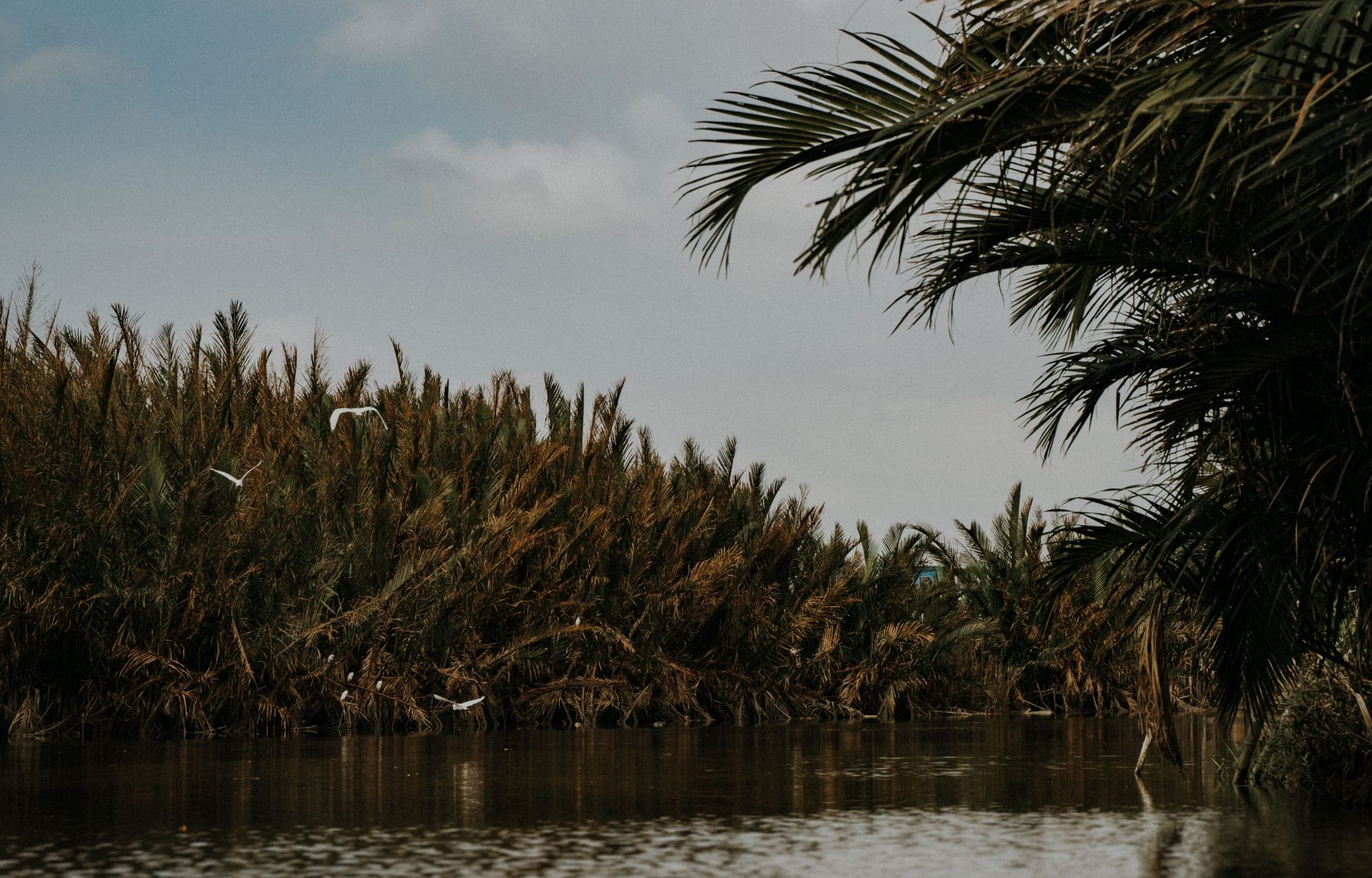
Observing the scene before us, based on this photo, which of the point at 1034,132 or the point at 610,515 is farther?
the point at 610,515

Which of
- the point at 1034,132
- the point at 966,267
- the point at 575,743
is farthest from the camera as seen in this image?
the point at 575,743

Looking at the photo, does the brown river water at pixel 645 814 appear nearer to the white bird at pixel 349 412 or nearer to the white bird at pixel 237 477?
the white bird at pixel 237 477

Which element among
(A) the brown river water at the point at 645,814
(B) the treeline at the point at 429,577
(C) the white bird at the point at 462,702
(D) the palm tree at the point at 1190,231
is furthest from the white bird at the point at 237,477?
(D) the palm tree at the point at 1190,231

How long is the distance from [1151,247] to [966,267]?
3.57 ft

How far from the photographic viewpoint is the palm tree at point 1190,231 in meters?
7.54

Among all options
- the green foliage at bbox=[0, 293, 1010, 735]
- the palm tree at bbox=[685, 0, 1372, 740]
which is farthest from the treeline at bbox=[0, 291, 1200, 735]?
the palm tree at bbox=[685, 0, 1372, 740]

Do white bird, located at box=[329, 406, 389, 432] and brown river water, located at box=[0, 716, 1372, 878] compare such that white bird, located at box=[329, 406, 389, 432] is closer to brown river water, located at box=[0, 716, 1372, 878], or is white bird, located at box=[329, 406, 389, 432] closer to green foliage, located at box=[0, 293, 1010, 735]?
green foliage, located at box=[0, 293, 1010, 735]

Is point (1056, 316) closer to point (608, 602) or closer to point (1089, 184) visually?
point (1089, 184)

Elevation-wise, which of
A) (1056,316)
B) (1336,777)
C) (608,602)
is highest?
(1056,316)

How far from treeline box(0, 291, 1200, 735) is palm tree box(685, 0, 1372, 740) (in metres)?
6.37

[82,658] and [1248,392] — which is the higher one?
[1248,392]

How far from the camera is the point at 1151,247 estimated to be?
31.5 feet

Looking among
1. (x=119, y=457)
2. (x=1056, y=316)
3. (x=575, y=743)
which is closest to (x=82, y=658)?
(x=119, y=457)

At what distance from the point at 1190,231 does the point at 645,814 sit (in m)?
4.79
